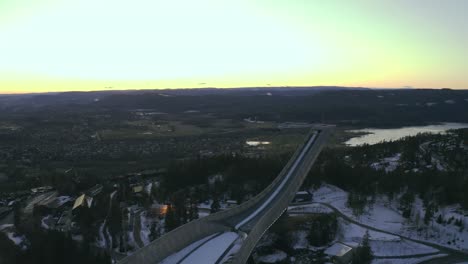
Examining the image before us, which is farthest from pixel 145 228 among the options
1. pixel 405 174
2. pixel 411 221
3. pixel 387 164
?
pixel 387 164

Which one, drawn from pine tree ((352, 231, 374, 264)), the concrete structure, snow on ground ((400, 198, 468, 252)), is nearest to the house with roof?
pine tree ((352, 231, 374, 264))

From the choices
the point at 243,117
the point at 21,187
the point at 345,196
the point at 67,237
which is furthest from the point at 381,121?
the point at 67,237

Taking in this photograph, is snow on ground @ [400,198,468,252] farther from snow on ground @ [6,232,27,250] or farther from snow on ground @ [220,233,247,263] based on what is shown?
snow on ground @ [6,232,27,250]

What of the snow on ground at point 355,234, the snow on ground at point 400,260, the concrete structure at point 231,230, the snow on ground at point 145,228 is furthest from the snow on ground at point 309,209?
the snow on ground at point 145,228

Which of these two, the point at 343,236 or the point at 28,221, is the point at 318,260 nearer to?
the point at 343,236

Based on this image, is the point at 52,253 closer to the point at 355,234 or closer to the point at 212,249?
the point at 212,249

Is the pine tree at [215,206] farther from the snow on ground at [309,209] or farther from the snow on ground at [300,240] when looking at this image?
the snow on ground at [300,240]
